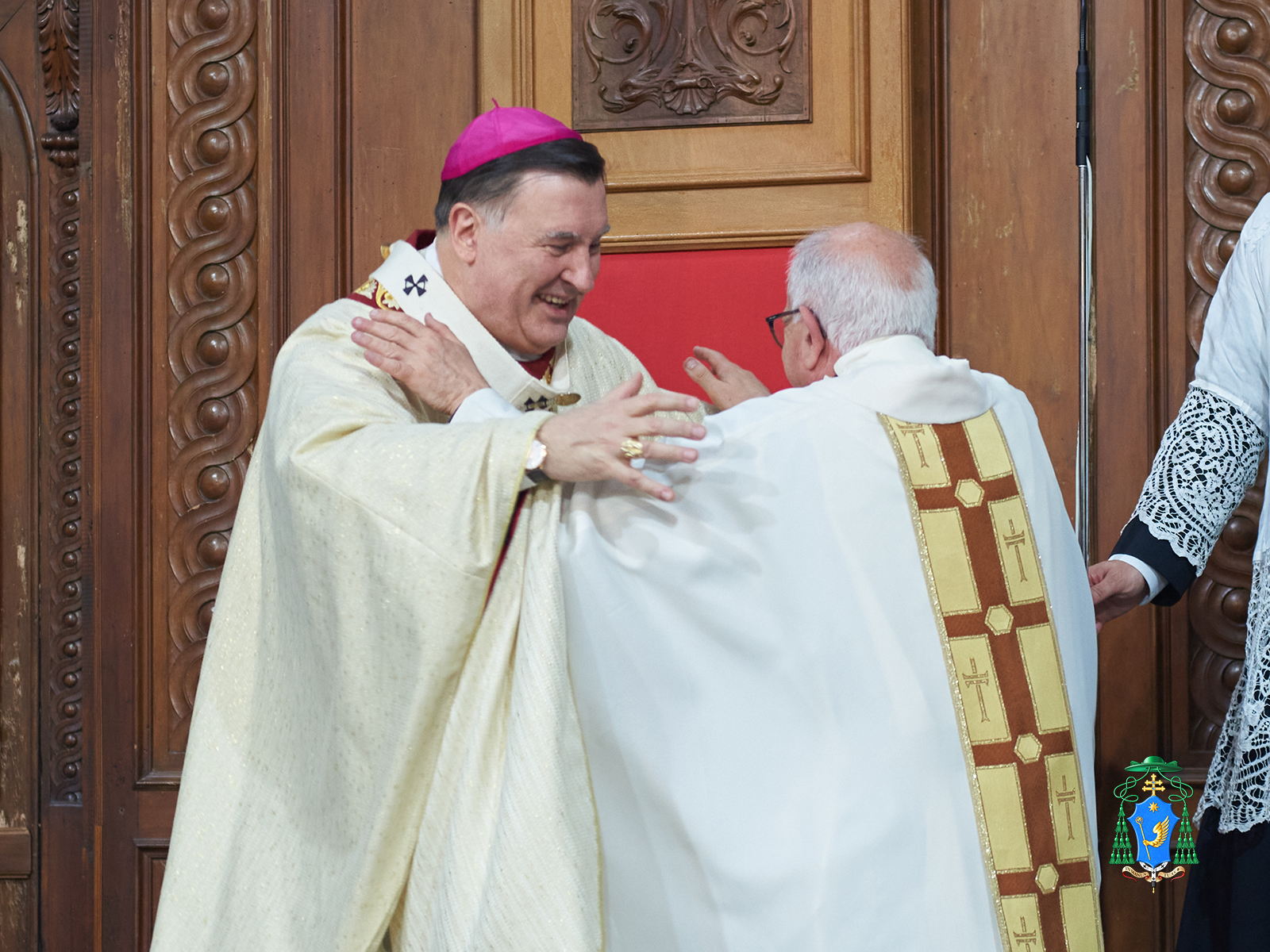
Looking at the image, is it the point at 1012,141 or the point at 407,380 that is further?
the point at 1012,141

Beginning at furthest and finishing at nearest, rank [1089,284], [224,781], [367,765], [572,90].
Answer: [572,90]
[1089,284]
[224,781]
[367,765]

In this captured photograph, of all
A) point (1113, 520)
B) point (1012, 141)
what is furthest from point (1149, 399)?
point (1012, 141)

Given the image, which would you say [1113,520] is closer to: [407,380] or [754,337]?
[754,337]

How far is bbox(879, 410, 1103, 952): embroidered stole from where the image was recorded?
79.8 inches

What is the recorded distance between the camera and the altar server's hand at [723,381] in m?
2.71

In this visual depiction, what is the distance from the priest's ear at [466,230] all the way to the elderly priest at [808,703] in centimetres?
59

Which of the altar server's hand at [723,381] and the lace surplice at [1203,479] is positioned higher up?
the altar server's hand at [723,381]

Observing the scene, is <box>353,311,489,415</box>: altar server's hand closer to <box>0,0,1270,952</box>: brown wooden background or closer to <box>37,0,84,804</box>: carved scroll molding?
<box>0,0,1270,952</box>: brown wooden background

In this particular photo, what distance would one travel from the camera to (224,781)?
2.10 metres

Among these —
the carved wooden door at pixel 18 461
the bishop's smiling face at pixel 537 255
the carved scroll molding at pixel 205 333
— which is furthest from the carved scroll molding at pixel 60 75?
the bishop's smiling face at pixel 537 255

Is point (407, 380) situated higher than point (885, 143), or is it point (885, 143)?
point (885, 143)

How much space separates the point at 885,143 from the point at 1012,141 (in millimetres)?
300

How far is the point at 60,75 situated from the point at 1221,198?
9.29 ft

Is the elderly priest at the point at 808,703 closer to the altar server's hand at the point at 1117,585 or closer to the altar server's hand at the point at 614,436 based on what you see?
the altar server's hand at the point at 614,436
